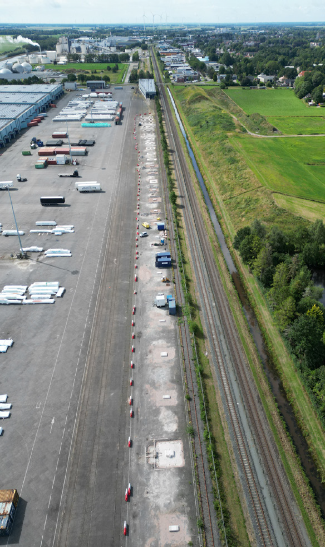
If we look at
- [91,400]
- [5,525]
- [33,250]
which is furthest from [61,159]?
[5,525]

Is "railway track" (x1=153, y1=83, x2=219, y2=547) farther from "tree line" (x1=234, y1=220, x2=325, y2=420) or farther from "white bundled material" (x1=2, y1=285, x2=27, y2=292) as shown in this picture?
"white bundled material" (x1=2, y1=285, x2=27, y2=292)

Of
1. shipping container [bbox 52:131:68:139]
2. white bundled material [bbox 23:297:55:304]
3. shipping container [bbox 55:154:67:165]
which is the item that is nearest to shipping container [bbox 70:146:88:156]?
shipping container [bbox 55:154:67:165]

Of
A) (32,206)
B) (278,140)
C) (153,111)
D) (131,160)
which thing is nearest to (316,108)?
(278,140)

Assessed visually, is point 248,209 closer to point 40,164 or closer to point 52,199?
point 52,199

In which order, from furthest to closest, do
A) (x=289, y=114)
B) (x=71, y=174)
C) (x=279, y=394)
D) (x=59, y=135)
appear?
1. (x=289, y=114)
2. (x=59, y=135)
3. (x=71, y=174)
4. (x=279, y=394)

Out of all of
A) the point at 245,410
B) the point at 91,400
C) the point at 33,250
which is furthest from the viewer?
the point at 33,250

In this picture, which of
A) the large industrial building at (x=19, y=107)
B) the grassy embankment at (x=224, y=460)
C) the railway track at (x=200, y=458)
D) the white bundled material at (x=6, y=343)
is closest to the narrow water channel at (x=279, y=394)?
the grassy embankment at (x=224, y=460)
